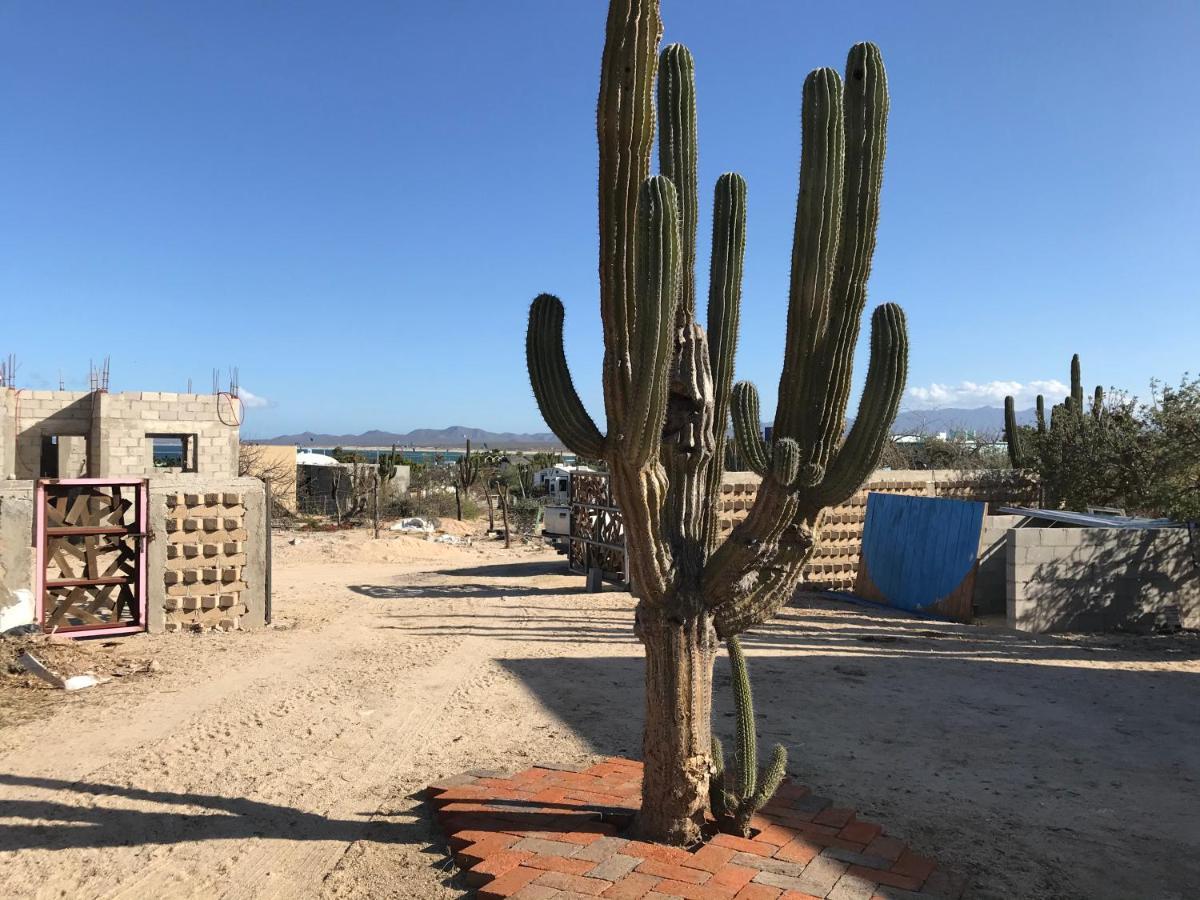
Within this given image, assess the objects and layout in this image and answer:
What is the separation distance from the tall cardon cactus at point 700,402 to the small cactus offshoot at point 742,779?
0.51 ft

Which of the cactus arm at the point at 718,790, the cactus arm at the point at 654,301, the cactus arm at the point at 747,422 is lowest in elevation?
the cactus arm at the point at 718,790

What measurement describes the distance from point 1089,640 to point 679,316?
828cm

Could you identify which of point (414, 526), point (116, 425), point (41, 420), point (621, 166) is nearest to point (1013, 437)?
point (414, 526)

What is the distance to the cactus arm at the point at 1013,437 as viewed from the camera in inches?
690

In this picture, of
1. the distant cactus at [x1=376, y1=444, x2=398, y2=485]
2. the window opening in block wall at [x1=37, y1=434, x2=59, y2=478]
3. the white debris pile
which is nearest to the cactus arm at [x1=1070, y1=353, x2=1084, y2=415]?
the white debris pile

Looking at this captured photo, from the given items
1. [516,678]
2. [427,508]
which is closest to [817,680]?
[516,678]

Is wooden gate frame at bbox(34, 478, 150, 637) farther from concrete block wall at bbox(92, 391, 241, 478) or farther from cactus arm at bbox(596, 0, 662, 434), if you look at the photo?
concrete block wall at bbox(92, 391, 241, 478)

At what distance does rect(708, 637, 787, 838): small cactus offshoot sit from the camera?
3947mm

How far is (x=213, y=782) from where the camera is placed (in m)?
4.87

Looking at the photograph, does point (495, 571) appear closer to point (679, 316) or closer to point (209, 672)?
point (209, 672)

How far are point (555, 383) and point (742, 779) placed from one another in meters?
2.09

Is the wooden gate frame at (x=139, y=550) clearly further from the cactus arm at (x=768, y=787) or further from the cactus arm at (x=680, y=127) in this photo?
the cactus arm at (x=768, y=787)

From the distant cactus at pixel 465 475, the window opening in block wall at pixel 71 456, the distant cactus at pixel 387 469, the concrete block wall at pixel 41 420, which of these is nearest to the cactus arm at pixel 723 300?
the concrete block wall at pixel 41 420

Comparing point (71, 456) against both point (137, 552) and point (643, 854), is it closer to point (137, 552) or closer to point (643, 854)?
point (137, 552)
